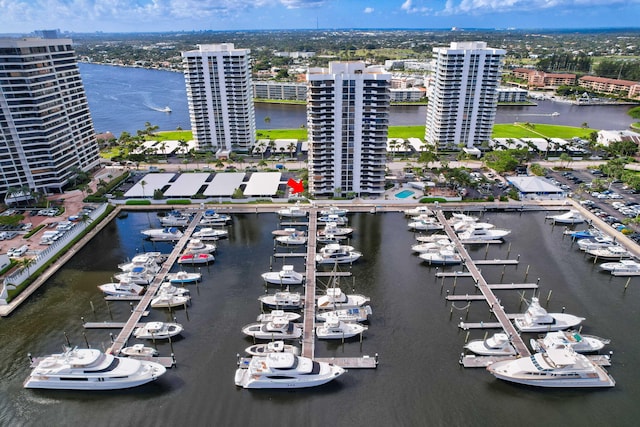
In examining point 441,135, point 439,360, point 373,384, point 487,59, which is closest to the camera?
point 373,384

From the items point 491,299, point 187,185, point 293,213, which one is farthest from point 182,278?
point 491,299

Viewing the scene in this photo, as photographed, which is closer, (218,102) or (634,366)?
(634,366)

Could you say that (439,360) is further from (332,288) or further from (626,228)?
(626,228)

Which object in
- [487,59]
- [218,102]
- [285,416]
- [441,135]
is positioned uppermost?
[487,59]

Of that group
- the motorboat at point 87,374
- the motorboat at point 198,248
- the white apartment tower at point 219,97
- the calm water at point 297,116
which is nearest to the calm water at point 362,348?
the motorboat at point 87,374

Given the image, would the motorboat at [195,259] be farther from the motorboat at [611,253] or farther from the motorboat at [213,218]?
the motorboat at [611,253]

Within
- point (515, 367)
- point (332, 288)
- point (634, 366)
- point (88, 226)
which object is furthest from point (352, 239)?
point (88, 226)
